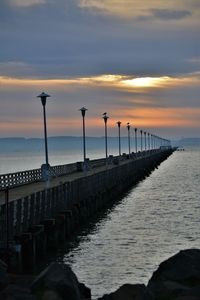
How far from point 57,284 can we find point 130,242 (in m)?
17.7

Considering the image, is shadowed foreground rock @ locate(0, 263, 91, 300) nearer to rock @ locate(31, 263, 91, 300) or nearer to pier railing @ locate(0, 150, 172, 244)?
rock @ locate(31, 263, 91, 300)

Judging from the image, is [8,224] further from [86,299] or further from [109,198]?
[109,198]

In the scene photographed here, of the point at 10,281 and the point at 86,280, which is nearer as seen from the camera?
the point at 10,281

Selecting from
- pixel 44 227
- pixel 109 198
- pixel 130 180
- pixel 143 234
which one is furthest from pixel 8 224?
pixel 130 180

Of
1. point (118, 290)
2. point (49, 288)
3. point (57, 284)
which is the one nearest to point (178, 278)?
point (118, 290)

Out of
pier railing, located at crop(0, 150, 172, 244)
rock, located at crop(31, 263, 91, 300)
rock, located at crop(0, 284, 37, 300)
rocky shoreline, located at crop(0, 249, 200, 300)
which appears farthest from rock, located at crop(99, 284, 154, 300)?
pier railing, located at crop(0, 150, 172, 244)

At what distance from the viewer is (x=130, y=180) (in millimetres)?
71938

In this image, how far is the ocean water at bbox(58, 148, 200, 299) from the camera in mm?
22750

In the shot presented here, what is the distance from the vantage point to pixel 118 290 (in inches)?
534

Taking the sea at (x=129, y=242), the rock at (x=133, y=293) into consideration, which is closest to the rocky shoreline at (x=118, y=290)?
the rock at (x=133, y=293)

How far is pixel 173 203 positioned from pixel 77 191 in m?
18.4

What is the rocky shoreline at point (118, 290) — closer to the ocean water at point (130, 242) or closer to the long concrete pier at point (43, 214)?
the ocean water at point (130, 242)

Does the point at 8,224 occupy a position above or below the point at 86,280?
above

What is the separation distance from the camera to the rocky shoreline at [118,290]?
1302 cm
